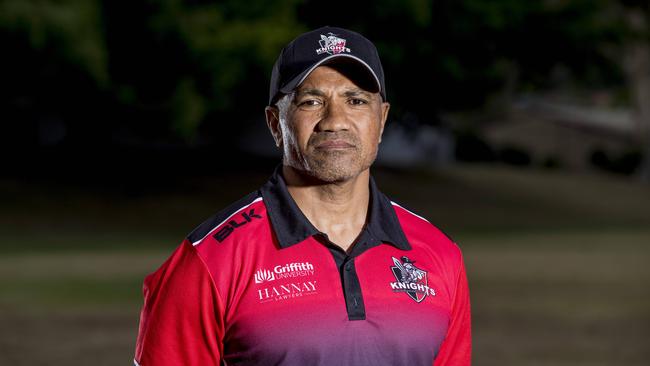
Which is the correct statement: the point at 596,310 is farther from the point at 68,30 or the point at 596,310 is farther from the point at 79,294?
the point at 68,30

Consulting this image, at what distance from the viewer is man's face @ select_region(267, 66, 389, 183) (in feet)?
10.5

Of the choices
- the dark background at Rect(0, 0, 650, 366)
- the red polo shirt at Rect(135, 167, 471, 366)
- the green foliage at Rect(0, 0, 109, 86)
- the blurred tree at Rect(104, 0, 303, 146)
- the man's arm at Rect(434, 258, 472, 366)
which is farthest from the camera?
the blurred tree at Rect(104, 0, 303, 146)

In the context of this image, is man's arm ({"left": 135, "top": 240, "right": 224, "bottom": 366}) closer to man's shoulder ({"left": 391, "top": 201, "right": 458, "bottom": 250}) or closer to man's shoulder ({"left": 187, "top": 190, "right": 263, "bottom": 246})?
man's shoulder ({"left": 187, "top": 190, "right": 263, "bottom": 246})

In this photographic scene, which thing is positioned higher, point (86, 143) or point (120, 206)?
point (86, 143)

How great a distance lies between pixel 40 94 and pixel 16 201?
410cm

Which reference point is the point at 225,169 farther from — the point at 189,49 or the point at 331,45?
the point at 331,45

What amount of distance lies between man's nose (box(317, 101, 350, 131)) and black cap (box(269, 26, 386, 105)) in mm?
102

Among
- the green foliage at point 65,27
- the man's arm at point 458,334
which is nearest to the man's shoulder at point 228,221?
the man's arm at point 458,334

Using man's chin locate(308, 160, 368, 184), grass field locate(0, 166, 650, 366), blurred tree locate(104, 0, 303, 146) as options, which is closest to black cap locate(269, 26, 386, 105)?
man's chin locate(308, 160, 368, 184)

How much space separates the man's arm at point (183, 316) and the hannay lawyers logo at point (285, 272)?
0.42 feet

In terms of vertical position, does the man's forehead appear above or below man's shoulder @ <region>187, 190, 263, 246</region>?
above

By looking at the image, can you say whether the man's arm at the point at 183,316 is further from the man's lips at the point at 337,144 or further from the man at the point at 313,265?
the man's lips at the point at 337,144

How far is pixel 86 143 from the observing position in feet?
109

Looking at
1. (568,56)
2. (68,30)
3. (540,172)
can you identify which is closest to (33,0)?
(68,30)
